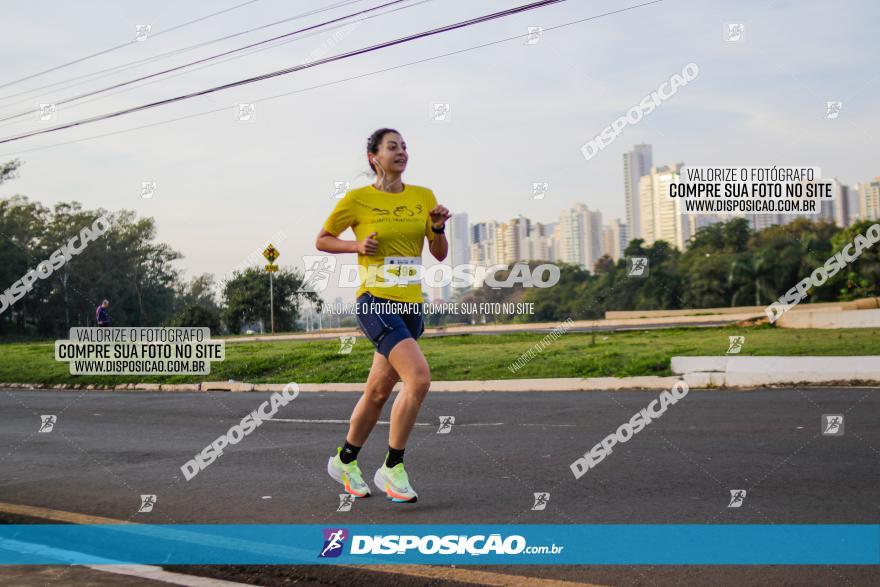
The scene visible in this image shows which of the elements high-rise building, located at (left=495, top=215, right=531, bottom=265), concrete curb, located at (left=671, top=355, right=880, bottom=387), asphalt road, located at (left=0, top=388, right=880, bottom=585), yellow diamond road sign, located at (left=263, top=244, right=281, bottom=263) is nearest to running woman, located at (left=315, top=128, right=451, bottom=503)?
asphalt road, located at (left=0, top=388, right=880, bottom=585)

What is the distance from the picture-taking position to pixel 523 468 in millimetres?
6605

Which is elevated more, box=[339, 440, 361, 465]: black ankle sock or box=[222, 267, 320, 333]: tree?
box=[222, 267, 320, 333]: tree

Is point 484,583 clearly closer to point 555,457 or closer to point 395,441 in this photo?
point 395,441

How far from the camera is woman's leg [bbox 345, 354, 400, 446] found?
5.42 m

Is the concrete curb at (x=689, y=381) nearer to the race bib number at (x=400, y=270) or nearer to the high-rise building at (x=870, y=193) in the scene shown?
the race bib number at (x=400, y=270)

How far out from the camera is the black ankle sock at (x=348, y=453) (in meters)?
5.61

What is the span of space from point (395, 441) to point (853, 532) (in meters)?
2.44

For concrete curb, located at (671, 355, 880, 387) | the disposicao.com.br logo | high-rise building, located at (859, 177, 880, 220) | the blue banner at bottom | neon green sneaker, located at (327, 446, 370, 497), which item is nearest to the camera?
the blue banner at bottom

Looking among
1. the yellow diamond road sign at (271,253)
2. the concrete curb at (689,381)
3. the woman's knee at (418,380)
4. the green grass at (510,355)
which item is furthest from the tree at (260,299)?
the woman's knee at (418,380)

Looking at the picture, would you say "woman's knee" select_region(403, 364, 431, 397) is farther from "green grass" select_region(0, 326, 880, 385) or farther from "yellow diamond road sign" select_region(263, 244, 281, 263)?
Answer: "yellow diamond road sign" select_region(263, 244, 281, 263)

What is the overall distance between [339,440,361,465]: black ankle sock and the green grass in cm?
938

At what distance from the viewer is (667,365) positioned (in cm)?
1477

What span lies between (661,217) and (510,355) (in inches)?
1042

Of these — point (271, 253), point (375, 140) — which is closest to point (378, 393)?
point (375, 140)
